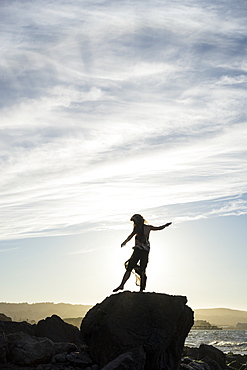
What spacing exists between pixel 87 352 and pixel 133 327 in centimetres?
197

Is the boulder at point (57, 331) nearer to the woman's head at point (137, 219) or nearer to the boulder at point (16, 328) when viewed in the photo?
the boulder at point (16, 328)

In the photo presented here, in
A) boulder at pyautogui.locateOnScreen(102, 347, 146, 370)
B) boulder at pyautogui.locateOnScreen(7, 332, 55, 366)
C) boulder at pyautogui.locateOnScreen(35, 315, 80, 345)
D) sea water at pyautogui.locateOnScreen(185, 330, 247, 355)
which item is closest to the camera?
boulder at pyautogui.locateOnScreen(102, 347, 146, 370)

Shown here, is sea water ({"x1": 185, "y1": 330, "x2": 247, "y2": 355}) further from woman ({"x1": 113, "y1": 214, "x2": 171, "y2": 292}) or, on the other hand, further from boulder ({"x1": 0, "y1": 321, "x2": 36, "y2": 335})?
woman ({"x1": 113, "y1": 214, "x2": 171, "y2": 292})

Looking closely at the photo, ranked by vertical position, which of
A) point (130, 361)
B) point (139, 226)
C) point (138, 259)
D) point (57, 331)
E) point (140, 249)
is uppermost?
point (139, 226)

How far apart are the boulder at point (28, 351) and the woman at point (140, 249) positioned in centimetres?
351

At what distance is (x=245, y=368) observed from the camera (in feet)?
94.5

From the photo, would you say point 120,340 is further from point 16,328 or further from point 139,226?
point 16,328

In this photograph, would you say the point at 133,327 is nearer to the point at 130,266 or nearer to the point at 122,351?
the point at 122,351

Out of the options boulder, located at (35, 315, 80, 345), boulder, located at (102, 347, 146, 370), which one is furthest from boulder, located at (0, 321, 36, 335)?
boulder, located at (102, 347, 146, 370)

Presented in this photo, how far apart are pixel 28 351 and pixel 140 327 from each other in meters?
3.57

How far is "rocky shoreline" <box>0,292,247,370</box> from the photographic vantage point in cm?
1310

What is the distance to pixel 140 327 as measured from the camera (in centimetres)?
1383

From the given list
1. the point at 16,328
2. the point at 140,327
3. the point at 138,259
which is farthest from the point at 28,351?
the point at 16,328

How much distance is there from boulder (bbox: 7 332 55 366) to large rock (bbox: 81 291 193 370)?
1468 millimetres
